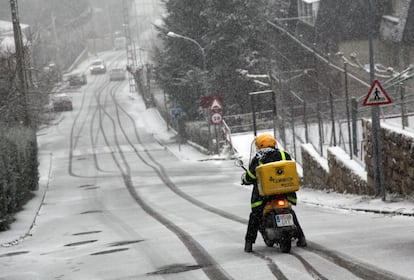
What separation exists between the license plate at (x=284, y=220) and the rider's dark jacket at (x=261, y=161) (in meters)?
0.45

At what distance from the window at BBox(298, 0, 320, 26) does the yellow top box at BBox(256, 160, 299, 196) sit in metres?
43.0

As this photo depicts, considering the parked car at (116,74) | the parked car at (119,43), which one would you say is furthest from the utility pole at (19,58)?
the parked car at (119,43)

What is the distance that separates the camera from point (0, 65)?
1384 inches

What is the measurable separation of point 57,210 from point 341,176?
34.3 feet

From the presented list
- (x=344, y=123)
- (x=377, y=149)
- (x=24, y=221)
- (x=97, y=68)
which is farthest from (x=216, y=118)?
(x=97, y=68)

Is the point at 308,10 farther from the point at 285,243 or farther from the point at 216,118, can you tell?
the point at 285,243

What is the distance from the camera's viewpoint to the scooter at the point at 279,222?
10.7m

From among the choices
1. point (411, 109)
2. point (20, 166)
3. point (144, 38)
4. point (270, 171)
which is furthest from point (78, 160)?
point (144, 38)

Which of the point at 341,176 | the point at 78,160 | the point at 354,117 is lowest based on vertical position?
the point at 78,160

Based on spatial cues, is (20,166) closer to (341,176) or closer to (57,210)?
(57,210)

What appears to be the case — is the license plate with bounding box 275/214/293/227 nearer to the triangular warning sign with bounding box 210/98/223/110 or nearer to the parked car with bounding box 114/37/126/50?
the triangular warning sign with bounding box 210/98/223/110

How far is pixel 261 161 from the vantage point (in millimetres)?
11070

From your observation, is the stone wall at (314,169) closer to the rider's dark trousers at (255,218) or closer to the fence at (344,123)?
the fence at (344,123)

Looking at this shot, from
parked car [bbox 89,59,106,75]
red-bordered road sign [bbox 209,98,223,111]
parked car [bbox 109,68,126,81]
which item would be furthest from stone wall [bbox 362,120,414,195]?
parked car [bbox 89,59,106,75]
